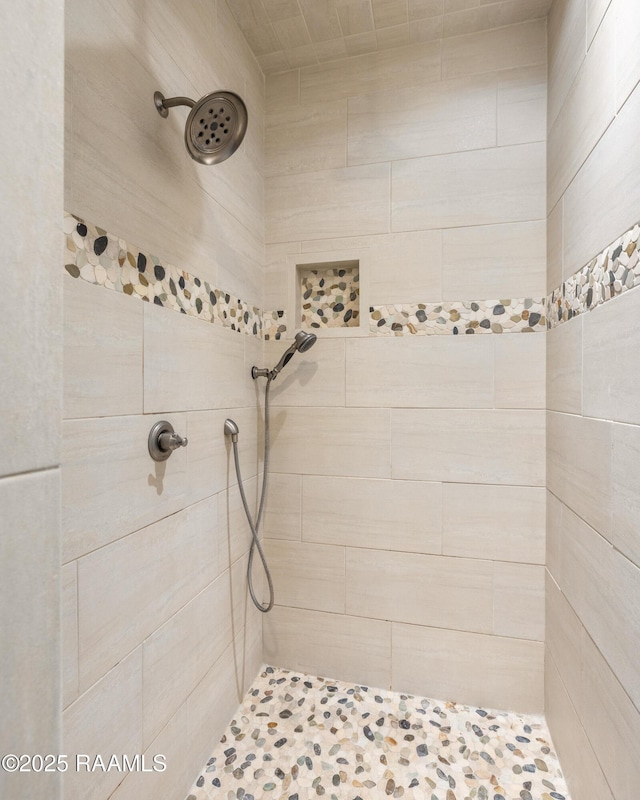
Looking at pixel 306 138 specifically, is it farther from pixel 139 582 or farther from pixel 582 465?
pixel 139 582

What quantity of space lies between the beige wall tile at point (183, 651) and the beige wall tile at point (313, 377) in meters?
0.68

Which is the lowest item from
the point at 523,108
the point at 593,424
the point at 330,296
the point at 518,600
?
the point at 518,600

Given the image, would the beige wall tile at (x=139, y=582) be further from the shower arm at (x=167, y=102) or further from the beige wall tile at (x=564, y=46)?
the beige wall tile at (x=564, y=46)

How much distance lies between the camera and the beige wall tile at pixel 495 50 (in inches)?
58.6

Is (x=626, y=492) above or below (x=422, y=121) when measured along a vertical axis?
below

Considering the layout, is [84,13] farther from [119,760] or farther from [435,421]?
[119,760]

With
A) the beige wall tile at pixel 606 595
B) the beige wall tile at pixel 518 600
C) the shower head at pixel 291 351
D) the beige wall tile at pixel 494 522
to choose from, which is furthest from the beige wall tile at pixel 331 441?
the beige wall tile at pixel 606 595

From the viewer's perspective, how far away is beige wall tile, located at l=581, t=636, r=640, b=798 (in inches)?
32.4

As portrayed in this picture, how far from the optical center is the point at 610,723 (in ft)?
3.02

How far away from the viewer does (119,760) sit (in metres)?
0.94

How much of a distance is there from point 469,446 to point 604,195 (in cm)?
85

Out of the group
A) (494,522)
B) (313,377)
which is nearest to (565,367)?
(494,522)

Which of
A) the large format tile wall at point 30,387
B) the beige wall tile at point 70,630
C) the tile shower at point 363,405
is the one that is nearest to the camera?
the large format tile wall at point 30,387

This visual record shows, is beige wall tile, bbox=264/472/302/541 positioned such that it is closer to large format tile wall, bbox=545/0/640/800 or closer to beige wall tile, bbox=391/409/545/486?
beige wall tile, bbox=391/409/545/486
